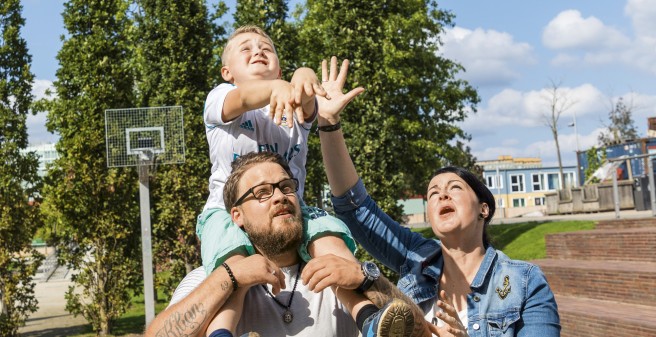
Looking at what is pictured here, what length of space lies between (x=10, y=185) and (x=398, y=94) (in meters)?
13.6

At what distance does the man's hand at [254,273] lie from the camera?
8.35ft

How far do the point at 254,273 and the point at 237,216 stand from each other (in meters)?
0.44

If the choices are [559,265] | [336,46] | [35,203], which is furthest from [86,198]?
[559,265]

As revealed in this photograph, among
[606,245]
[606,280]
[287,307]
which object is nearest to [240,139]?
[287,307]

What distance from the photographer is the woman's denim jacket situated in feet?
10.4

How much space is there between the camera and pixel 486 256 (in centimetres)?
342

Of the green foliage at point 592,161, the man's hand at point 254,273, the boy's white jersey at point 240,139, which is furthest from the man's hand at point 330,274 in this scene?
the green foliage at point 592,161

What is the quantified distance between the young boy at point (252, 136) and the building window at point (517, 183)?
66.6 metres

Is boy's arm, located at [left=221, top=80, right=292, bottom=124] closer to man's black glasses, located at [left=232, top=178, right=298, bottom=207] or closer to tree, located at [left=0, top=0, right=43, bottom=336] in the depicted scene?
man's black glasses, located at [left=232, top=178, right=298, bottom=207]

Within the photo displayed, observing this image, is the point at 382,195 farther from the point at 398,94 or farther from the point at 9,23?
the point at 398,94

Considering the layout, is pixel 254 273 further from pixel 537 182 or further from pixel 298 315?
pixel 537 182

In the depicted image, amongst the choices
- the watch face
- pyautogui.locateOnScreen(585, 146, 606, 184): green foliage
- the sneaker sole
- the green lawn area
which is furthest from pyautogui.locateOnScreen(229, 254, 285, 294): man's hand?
pyautogui.locateOnScreen(585, 146, 606, 184): green foliage

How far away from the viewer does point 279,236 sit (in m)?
2.76

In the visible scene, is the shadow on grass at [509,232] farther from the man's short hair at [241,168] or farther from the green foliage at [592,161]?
the man's short hair at [241,168]
